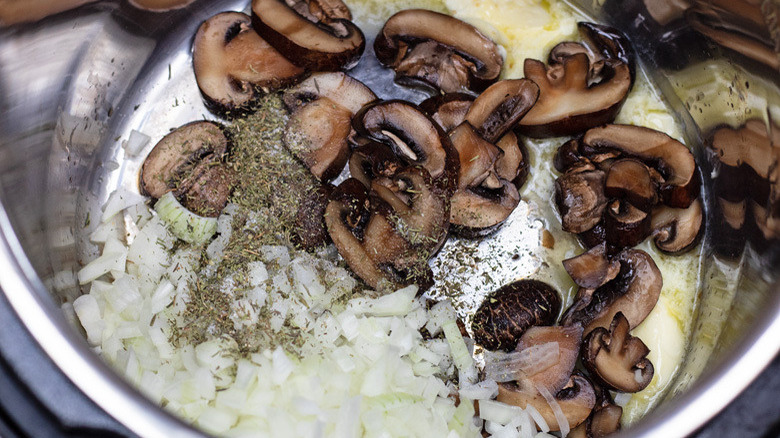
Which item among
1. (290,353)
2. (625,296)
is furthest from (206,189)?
(625,296)

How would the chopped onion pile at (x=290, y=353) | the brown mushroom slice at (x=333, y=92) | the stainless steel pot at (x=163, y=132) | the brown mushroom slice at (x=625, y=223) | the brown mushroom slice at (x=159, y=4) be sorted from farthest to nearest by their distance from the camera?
the brown mushroom slice at (x=159, y=4), the brown mushroom slice at (x=333, y=92), the brown mushroom slice at (x=625, y=223), the chopped onion pile at (x=290, y=353), the stainless steel pot at (x=163, y=132)

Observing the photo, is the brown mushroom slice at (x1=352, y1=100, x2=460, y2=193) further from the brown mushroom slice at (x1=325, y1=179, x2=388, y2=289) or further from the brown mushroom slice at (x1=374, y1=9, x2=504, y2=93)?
the brown mushroom slice at (x1=374, y1=9, x2=504, y2=93)

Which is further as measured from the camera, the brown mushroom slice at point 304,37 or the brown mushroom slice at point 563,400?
the brown mushroom slice at point 304,37

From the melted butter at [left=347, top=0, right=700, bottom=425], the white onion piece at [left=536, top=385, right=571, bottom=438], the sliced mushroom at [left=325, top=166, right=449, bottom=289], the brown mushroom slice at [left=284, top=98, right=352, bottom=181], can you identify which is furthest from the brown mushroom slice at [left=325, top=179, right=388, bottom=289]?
the white onion piece at [left=536, top=385, right=571, bottom=438]

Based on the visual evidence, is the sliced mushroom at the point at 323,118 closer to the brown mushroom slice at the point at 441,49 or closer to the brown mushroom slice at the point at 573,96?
the brown mushroom slice at the point at 441,49

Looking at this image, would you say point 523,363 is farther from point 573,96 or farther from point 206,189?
point 206,189

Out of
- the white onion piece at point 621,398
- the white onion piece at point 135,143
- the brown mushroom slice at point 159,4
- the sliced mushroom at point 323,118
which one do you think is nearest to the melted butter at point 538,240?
the white onion piece at point 621,398

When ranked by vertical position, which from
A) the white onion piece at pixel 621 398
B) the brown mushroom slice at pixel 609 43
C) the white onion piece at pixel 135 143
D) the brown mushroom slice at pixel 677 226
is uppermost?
the brown mushroom slice at pixel 609 43
